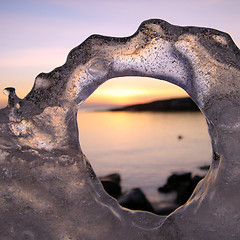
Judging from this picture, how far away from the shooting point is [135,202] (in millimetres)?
3865

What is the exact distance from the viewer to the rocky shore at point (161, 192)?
3.87 m

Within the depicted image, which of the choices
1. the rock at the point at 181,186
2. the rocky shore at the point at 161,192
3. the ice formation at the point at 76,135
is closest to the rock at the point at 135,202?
the rocky shore at the point at 161,192

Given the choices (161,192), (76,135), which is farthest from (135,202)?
(76,135)

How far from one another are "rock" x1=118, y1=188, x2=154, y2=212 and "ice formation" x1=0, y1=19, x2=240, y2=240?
63.3 inches

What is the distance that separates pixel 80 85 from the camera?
215 cm

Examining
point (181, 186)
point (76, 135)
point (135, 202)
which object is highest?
point (76, 135)

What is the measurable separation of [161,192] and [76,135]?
2723 mm

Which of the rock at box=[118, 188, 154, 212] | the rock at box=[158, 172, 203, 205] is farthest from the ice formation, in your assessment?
the rock at box=[158, 172, 203, 205]

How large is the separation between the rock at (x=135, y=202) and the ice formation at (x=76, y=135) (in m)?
1.61

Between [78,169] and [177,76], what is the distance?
2.86ft

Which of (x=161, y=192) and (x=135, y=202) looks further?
(x=161, y=192)

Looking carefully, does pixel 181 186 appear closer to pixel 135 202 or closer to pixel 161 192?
pixel 161 192

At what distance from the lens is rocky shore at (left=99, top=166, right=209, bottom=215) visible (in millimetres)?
3869

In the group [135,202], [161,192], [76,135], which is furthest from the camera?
[161,192]
